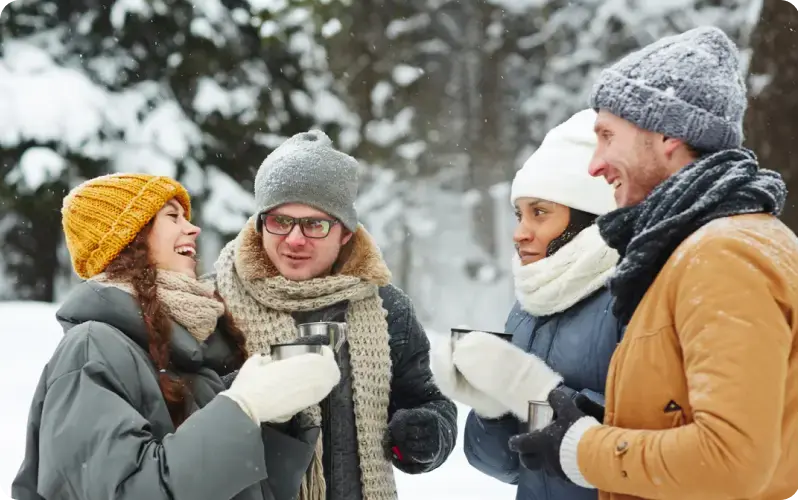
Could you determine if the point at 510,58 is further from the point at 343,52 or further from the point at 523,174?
the point at 523,174

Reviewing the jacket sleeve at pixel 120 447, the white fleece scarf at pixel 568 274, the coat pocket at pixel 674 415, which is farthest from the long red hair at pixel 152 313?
the coat pocket at pixel 674 415

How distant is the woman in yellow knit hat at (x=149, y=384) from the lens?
207 cm

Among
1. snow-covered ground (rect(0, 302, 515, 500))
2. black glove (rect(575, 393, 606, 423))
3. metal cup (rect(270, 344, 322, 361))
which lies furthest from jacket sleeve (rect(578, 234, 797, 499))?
snow-covered ground (rect(0, 302, 515, 500))

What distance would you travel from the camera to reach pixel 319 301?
10.1ft

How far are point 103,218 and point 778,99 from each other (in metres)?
7.96

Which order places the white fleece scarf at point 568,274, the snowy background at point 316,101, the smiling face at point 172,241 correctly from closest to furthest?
the smiling face at point 172,241 < the white fleece scarf at point 568,274 < the snowy background at point 316,101

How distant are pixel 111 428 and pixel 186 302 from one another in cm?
50

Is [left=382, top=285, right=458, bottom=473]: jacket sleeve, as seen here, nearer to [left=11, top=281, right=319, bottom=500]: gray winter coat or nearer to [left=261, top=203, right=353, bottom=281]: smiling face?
[left=261, top=203, right=353, bottom=281]: smiling face

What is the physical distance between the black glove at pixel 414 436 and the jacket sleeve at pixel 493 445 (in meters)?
0.15

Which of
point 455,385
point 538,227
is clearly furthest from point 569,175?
point 455,385

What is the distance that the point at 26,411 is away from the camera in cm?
754

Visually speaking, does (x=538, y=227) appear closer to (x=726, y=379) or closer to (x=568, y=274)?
(x=568, y=274)

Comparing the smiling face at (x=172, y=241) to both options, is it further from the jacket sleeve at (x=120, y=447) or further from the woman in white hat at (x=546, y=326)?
the woman in white hat at (x=546, y=326)

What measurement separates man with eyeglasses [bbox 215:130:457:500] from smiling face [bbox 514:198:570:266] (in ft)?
2.00
